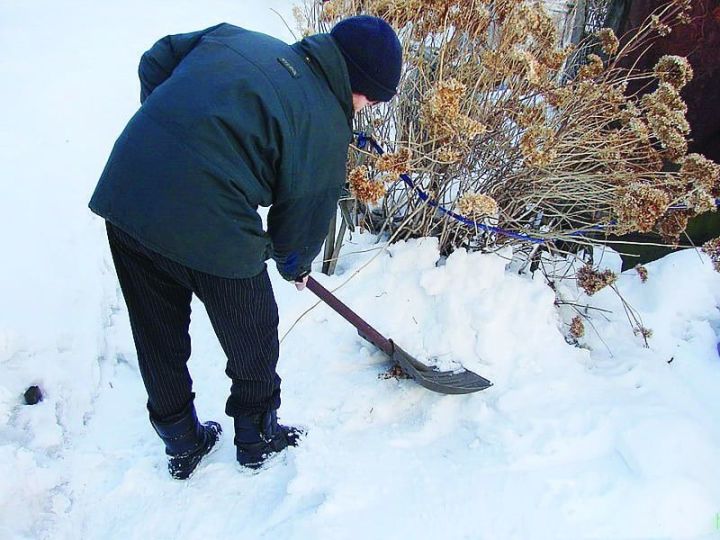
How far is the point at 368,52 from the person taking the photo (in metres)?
1.46

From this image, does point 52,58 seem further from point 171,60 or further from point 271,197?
point 271,197

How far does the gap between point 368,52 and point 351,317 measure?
3.51 ft

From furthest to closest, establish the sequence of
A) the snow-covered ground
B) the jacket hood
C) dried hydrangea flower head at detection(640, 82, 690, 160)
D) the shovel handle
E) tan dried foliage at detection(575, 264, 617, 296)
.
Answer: tan dried foliage at detection(575, 264, 617, 296) < dried hydrangea flower head at detection(640, 82, 690, 160) < the shovel handle < the snow-covered ground < the jacket hood

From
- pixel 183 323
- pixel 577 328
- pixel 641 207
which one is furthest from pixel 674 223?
pixel 183 323

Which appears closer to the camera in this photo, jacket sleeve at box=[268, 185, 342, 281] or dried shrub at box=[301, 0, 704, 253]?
jacket sleeve at box=[268, 185, 342, 281]

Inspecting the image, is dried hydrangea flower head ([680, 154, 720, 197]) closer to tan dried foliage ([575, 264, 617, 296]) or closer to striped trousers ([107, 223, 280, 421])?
tan dried foliage ([575, 264, 617, 296])

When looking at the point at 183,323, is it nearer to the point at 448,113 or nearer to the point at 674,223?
the point at 448,113

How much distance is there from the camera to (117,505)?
1.86 m

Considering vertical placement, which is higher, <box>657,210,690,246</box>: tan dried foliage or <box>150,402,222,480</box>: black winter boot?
<box>657,210,690,246</box>: tan dried foliage

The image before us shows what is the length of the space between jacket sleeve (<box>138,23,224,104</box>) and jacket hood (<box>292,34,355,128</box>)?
0.27m

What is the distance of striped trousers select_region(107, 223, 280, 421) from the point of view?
1.56 meters

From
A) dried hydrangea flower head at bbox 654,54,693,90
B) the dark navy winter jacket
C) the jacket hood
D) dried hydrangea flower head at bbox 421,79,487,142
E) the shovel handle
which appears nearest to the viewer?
the dark navy winter jacket

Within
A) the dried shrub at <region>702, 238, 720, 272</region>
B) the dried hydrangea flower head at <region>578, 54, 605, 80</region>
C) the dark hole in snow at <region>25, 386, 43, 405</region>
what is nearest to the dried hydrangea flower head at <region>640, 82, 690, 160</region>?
the dried hydrangea flower head at <region>578, 54, 605, 80</region>

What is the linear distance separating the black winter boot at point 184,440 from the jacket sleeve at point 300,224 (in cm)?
66
